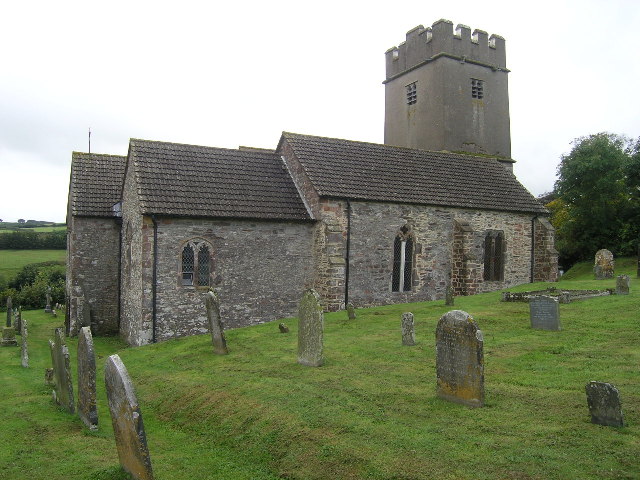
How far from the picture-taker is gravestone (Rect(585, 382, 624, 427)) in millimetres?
7785

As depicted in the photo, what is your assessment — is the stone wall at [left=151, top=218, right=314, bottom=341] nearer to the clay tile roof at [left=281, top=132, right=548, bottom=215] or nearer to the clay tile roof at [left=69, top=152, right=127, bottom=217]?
the clay tile roof at [left=281, top=132, right=548, bottom=215]

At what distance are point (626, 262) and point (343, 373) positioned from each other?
29.7m

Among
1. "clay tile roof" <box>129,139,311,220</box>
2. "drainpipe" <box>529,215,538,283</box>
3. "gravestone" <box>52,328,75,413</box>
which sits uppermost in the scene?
"clay tile roof" <box>129,139,311,220</box>

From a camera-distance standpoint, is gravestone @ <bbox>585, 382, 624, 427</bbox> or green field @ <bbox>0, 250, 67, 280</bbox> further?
green field @ <bbox>0, 250, 67, 280</bbox>

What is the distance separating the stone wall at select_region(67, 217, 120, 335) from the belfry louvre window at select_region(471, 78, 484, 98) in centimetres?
2223

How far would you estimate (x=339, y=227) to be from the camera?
21.6m

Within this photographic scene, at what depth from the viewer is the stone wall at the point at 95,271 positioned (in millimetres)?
23094

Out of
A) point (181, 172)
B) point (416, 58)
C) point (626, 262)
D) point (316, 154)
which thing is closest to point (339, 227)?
point (316, 154)

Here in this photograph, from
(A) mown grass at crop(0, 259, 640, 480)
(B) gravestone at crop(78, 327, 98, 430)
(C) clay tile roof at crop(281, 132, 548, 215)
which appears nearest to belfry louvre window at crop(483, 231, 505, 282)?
(C) clay tile roof at crop(281, 132, 548, 215)

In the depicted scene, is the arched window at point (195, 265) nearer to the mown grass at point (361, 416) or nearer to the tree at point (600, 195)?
the mown grass at point (361, 416)

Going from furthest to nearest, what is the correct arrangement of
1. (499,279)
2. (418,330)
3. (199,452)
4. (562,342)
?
(499,279) < (418,330) < (562,342) < (199,452)

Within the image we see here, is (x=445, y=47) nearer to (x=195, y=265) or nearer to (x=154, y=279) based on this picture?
(x=195, y=265)

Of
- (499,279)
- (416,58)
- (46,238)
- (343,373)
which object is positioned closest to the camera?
(343,373)

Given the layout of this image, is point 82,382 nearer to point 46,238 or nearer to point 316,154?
point 316,154
